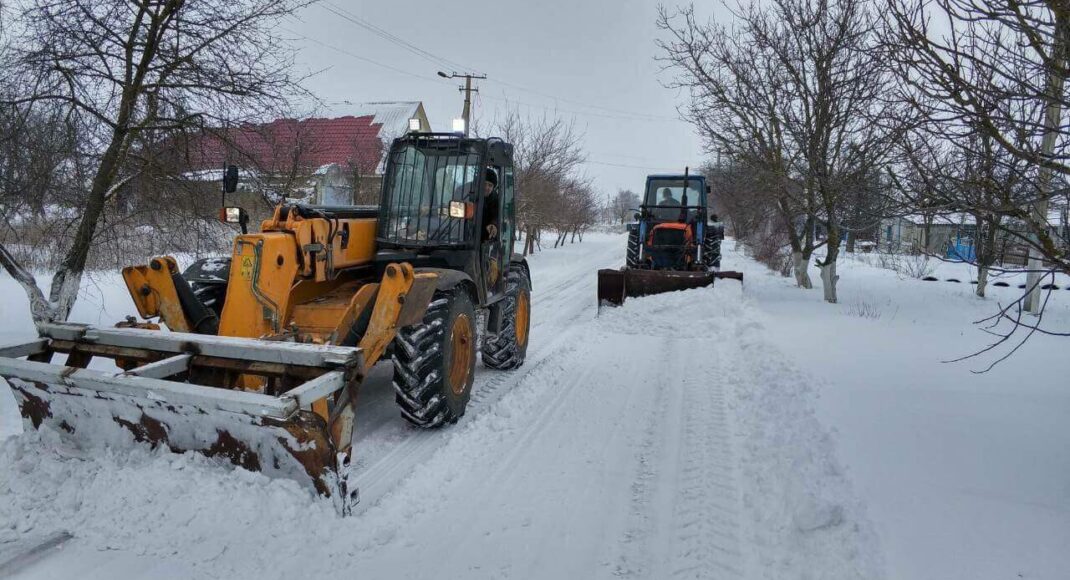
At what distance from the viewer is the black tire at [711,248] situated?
535 inches

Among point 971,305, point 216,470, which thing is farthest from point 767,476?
point 971,305

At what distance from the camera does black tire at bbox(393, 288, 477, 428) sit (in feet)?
13.8

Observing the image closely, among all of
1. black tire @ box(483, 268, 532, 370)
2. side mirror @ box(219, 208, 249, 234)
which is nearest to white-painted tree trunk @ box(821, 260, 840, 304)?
black tire @ box(483, 268, 532, 370)

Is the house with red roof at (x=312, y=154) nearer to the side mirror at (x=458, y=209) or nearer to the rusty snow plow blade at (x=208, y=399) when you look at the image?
the side mirror at (x=458, y=209)

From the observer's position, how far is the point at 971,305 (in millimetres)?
11047

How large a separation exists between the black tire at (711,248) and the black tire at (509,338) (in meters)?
Result: 7.64

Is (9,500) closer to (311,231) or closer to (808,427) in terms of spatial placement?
(311,231)

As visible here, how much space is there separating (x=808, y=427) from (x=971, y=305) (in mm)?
8714

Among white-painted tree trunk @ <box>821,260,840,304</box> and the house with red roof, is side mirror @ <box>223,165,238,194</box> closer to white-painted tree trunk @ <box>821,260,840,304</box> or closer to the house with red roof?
the house with red roof

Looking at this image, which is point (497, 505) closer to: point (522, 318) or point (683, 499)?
point (683, 499)

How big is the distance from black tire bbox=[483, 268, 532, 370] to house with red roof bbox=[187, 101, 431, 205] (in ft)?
6.69

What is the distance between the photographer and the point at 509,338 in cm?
632

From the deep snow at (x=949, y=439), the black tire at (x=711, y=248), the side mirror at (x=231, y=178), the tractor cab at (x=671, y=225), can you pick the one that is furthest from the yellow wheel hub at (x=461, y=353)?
the black tire at (x=711, y=248)

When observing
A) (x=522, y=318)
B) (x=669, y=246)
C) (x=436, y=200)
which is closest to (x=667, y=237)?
(x=669, y=246)
